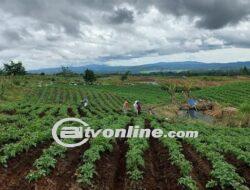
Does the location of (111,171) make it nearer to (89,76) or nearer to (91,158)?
(91,158)

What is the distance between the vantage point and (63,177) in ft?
45.5

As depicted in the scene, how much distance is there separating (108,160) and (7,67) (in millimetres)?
150659

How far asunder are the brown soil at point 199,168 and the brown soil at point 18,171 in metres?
5.87

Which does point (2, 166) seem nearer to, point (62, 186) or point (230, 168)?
point (62, 186)

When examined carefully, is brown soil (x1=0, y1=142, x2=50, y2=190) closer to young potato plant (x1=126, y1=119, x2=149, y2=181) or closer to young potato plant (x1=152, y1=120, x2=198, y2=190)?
young potato plant (x1=126, y1=119, x2=149, y2=181)

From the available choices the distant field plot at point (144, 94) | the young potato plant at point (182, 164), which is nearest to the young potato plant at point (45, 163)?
the young potato plant at point (182, 164)

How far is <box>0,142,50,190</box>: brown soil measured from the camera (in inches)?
512

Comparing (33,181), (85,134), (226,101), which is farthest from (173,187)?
(226,101)

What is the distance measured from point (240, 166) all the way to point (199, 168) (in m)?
1.72

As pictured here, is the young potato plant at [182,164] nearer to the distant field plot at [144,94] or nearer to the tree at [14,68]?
the distant field plot at [144,94]

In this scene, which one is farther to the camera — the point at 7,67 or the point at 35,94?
the point at 7,67

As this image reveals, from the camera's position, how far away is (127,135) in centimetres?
2253

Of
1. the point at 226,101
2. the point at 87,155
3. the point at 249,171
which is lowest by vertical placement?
the point at 226,101

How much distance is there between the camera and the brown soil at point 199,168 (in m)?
14.4
